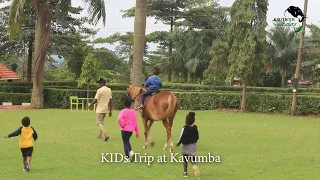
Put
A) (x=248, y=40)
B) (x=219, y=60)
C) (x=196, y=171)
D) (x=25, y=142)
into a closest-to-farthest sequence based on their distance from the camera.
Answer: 1. (x=196, y=171)
2. (x=25, y=142)
3. (x=248, y=40)
4. (x=219, y=60)

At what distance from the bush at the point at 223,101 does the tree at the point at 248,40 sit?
3.07 feet

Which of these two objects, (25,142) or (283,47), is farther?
(283,47)

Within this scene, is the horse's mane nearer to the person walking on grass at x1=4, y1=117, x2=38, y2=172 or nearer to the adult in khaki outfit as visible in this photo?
the adult in khaki outfit

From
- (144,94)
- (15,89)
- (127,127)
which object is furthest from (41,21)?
(127,127)

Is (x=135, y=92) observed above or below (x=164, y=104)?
above

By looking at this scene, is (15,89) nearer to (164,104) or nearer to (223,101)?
(223,101)

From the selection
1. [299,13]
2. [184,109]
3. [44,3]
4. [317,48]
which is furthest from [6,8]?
[317,48]

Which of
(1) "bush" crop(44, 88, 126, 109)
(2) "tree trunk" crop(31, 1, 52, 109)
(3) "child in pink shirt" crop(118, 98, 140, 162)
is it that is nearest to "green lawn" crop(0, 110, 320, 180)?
(3) "child in pink shirt" crop(118, 98, 140, 162)

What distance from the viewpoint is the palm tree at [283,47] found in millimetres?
44469

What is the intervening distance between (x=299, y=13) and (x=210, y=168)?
17.8 metres

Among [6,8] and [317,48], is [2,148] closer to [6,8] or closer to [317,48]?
[6,8]

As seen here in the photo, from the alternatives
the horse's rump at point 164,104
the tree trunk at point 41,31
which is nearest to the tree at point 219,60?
the tree trunk at point 41,31

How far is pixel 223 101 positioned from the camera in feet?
86.8

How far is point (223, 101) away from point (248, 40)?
157 inches
